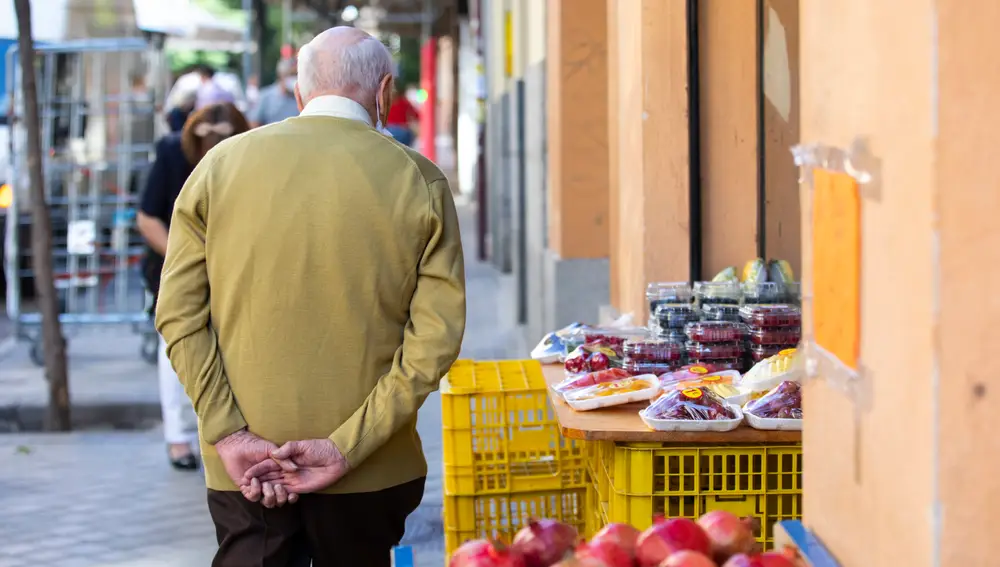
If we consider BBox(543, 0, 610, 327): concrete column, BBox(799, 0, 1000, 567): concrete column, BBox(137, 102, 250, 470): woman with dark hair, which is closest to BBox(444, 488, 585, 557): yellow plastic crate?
BBox(799, 0, 1000, 567): concrete column

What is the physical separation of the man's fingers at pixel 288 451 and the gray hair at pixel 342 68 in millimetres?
861

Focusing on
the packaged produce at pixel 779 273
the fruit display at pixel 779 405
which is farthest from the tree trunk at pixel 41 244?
the fruit display at pixel 779 405

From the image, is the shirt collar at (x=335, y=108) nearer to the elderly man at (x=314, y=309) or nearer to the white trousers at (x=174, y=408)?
the elderly man at (x=314, y=309)

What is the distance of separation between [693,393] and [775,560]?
1403 millimetres

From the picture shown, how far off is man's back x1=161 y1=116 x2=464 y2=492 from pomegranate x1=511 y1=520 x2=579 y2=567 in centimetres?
89

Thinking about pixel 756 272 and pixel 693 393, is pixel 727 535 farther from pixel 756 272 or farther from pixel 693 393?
pixel 756 272

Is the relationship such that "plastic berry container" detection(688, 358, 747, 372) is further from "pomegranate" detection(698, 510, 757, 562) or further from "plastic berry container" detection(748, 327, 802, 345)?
"pomegranate" detection(698, 510, 757, 562)

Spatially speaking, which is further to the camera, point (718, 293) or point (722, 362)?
point (718, 293)

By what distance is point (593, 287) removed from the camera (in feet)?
27.8

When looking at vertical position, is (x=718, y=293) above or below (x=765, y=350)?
above

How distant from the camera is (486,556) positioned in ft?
7.62

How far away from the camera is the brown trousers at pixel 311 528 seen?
11.0 ft

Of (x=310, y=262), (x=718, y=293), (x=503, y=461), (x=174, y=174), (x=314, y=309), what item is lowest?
→ (x=503, y=461)

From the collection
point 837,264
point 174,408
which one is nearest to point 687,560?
point 837,264
